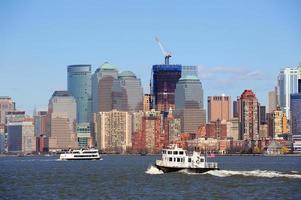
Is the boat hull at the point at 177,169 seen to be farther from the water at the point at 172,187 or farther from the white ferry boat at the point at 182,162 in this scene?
the water at the point at 172,187

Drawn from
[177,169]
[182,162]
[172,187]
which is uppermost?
[182,162]

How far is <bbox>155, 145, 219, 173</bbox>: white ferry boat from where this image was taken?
154 meters

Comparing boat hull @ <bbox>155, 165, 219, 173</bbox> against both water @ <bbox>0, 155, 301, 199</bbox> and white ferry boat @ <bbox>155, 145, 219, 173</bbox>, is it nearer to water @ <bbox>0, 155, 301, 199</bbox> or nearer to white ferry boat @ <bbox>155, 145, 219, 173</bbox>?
white ferry boat @ <bbox>155, 145, 219, 173</bbox>

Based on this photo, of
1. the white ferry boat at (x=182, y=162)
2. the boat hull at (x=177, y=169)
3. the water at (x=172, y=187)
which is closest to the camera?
the water at (x=172, y=187)

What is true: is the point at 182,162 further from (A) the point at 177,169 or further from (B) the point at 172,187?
(B) the point at 172,187

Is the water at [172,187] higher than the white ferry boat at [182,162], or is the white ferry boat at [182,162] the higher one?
the white ferry boat at [182,162]

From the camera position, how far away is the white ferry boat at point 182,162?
154125 mm

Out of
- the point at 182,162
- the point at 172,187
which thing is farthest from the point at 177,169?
the point at 172,187

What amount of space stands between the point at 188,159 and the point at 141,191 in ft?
124

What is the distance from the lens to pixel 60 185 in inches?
5310

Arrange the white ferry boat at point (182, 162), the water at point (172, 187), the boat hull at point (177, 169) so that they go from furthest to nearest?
1. the white ferry boat at point (182, 162)
2. the boat hull at point (177, 169)
3. the water at point (172, 187)

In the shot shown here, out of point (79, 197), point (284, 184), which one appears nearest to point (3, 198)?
point (79, 197)

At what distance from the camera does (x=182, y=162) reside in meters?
157

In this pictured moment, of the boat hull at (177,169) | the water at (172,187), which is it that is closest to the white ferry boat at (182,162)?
the boat hull at (177,169)
